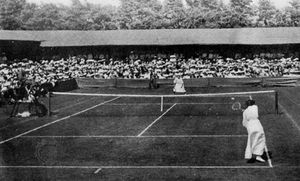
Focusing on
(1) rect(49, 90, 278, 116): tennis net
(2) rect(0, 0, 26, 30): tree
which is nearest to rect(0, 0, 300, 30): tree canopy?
(2) rect(0, 0, 26, 30): tree

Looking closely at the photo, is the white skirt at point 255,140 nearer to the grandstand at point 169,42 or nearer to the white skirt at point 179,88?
the white skirt at point 179,88

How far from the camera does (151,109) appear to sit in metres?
27.2

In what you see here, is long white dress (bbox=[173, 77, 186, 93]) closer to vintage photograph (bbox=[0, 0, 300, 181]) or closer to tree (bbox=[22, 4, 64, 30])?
vintage photograph (bbox=[0, 0, 300, 181])

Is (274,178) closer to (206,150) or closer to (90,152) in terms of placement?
(206,150)

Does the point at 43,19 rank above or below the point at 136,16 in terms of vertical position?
below

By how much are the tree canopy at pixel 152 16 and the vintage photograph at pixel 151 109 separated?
945 inches

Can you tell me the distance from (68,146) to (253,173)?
255 inches

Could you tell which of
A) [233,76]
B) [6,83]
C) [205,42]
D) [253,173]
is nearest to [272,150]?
[253,173]

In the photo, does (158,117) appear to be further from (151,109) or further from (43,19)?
(43,19)

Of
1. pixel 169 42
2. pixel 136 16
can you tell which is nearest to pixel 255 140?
pixel 169 42

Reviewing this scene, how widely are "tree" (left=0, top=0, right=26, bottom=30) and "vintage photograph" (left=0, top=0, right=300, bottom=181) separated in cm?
3280

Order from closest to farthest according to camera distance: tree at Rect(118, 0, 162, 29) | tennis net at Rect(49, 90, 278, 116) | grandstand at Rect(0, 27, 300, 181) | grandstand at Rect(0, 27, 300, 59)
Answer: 1. grandstand at Rect(0, 27, 300, 181)
2. tennis net at Rect(49, 90, 278, 116)
3. grandstand at Rect(0, 27, 300, 59)
4. tree at Rect(118, 0, 162, 29)

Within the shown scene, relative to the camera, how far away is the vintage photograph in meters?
13.2

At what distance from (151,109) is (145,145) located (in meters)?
11.0
